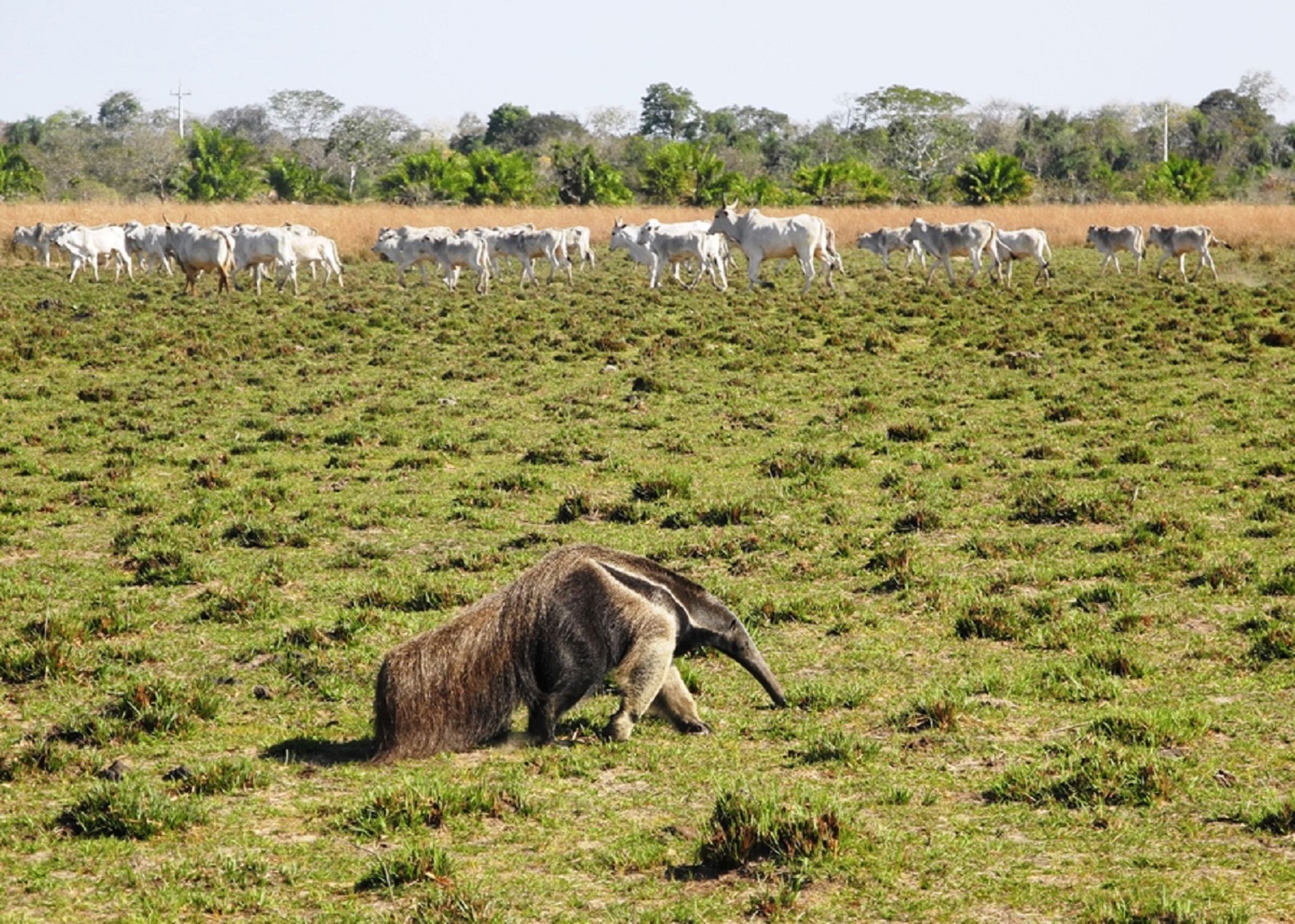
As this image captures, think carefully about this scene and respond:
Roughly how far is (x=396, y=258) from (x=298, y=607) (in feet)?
86.6

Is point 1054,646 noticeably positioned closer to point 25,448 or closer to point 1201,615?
point 1201,615

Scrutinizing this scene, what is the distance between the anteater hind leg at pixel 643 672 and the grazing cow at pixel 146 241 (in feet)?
104


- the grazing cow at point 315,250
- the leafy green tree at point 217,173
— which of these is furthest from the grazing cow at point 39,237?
the leafy green tree at point 217,173

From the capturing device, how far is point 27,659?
299 inches

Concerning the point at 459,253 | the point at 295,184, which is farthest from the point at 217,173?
the point at 459,253

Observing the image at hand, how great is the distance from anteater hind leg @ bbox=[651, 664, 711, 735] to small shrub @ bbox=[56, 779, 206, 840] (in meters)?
2.28

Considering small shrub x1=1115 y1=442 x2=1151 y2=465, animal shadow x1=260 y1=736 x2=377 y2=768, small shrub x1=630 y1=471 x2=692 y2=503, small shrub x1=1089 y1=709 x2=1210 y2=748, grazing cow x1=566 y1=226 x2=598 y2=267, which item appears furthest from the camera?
grazing cow x1=566 y1=226 x2=598 y2=267

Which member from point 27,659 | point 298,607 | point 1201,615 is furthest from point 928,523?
point 27,659

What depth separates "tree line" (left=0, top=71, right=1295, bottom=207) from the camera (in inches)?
2457

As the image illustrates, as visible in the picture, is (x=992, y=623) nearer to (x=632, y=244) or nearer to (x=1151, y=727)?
(x=1151, y=727)

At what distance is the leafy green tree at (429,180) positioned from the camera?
64125 millimetres

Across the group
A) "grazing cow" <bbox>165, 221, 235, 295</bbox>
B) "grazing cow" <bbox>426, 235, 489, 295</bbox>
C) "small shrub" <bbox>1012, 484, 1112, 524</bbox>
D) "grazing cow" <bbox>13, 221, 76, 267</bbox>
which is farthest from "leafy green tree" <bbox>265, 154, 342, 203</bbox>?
"small shrub" <bbox>1012, 484, 1112, 524</bbox>

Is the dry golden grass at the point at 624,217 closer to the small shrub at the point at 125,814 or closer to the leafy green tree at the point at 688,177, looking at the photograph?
the leafy green tree at the point at 688,177

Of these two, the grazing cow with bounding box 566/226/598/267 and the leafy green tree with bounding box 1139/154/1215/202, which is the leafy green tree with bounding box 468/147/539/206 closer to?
the grazing cow with bounding box 566/226/598/267
